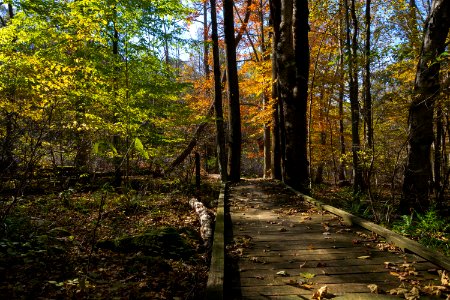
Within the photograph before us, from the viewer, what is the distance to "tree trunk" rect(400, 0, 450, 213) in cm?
715

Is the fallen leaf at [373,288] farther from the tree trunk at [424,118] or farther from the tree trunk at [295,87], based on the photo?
the tree trunk at [295,87]

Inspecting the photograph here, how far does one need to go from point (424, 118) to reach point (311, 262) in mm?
5567

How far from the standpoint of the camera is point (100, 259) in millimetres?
5055

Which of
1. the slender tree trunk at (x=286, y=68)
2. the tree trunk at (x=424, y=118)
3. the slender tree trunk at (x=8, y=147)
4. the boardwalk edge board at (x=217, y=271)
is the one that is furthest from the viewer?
the slender tree trunk at (x=286, y=68)

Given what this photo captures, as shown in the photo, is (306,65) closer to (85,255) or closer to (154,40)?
(154,40)

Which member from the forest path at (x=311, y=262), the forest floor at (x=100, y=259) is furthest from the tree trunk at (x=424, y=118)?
the forest floor at (x=100, y=259)

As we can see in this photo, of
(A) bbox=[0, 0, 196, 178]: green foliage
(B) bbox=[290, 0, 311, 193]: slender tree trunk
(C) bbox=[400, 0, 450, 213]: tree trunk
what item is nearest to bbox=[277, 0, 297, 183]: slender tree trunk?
(B) bbox=[290, 0, 311, 193]: slender tree trunk

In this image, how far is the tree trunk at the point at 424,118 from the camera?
715cm

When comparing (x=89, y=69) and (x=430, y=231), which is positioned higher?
(x=89, y=69)

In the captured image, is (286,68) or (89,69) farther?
(286,68)

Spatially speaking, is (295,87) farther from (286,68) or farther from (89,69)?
(89,69)

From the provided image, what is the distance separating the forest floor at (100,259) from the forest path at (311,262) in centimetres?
76

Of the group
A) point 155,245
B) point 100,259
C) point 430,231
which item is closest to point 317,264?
point 155,245

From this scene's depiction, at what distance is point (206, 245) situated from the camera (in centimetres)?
586
